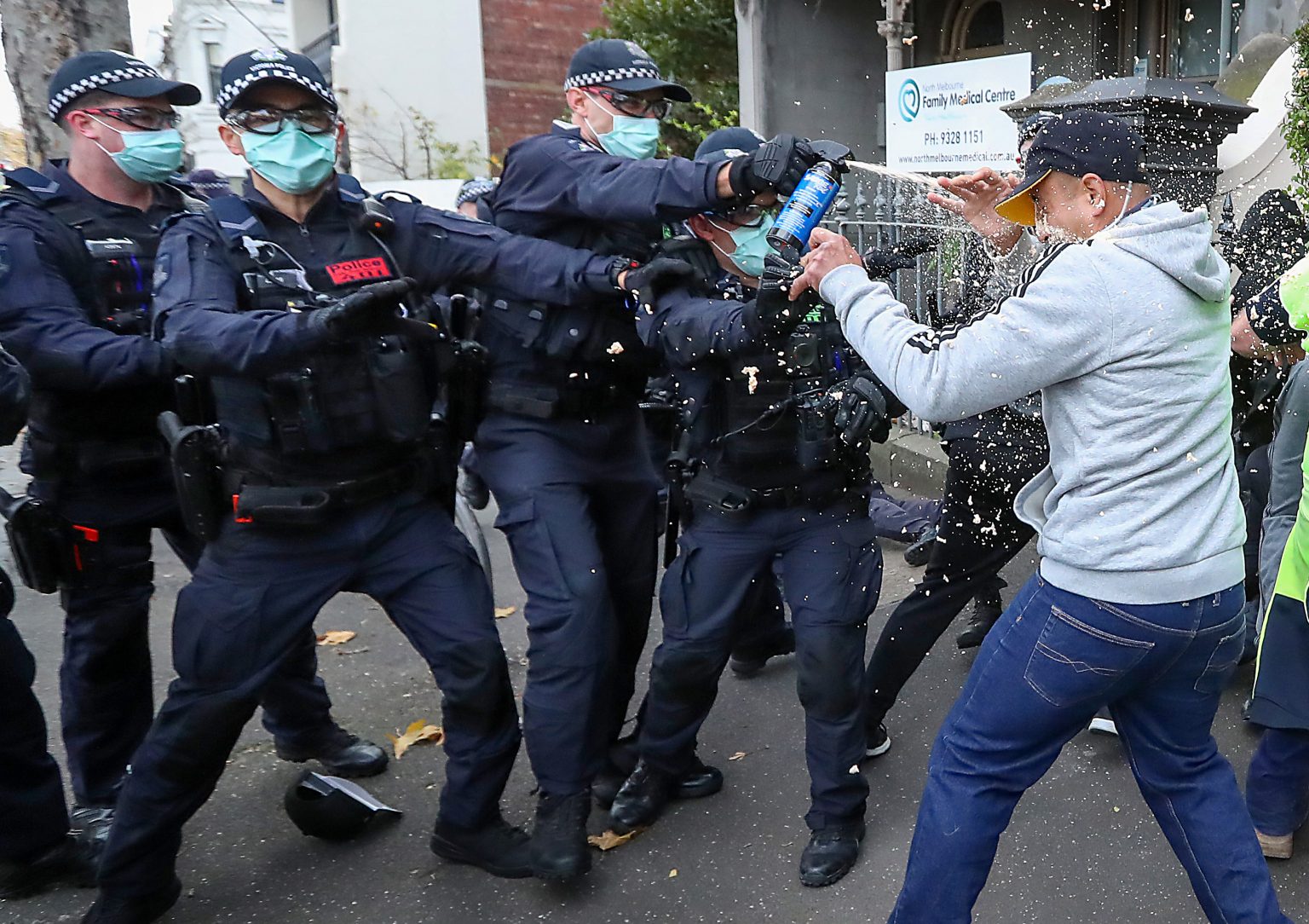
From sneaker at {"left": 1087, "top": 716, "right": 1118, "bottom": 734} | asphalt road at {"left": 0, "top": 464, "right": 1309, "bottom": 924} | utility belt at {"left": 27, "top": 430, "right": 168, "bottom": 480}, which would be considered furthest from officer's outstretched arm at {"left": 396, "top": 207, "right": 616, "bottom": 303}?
sneaker at {"left": 1087, "top": 716, "right": 1118, "bottom": 734}

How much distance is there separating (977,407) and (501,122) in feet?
66.9

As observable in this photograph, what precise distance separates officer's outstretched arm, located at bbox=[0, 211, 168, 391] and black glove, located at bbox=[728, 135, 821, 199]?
169 cm

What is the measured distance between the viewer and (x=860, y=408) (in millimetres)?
3064

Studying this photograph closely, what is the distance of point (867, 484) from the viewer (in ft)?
11.5

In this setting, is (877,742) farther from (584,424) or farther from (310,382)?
(310,382)

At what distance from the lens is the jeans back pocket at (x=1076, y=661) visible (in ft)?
7.58

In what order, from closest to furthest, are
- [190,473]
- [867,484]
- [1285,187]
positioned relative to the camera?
[190,473] → [867,484] → [1285,187]

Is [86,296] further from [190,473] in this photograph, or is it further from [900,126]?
[900,126]

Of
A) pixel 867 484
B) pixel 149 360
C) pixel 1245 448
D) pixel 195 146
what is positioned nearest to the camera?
pixel 149 360

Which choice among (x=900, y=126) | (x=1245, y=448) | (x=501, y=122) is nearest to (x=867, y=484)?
(x=1245, y=448)

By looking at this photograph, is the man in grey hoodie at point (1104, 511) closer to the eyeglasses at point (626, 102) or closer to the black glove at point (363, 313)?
the black glove at point (363, 313)

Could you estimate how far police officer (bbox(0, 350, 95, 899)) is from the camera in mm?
3158

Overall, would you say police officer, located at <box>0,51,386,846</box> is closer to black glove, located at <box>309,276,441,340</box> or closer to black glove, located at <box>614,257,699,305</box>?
black glove, located at <box>309,276,441,340</box>

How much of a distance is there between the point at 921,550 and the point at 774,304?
94.7 inches
